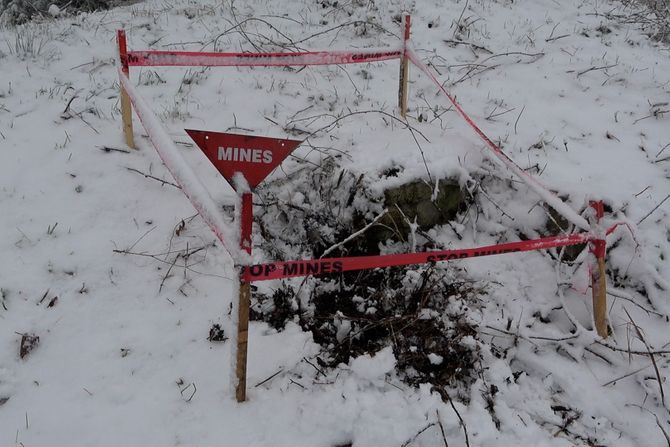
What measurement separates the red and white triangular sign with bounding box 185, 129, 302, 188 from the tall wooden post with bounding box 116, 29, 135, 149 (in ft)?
7.27

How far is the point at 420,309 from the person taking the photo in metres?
3.04

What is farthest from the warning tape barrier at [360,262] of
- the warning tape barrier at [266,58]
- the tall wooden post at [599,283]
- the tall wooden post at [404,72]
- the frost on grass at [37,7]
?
the frost on grass at [37,7]

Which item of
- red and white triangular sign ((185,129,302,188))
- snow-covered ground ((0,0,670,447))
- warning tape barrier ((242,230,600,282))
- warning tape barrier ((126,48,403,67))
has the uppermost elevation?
red and white triangular sign ((185,129,302,188))

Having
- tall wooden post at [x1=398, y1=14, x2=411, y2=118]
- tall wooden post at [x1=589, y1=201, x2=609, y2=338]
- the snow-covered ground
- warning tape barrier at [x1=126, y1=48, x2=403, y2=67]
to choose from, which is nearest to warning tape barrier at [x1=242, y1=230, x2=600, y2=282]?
tall wooden post at [x1=589, y1=201, x2=609, y2=338]

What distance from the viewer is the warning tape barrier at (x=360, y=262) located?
2.24 metres

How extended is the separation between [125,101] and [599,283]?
364cm

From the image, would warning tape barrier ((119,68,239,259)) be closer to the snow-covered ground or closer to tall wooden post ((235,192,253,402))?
tall wooden post ((235,192,253,402))

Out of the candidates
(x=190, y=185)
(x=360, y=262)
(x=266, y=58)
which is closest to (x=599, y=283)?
(x=360, y=262)

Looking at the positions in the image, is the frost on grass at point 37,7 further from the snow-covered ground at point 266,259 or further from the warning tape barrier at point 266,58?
the warning tape barrier at point 266,58

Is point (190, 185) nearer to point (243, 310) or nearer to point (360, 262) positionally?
point (243, 310)

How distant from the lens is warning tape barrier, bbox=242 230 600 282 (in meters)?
2.24

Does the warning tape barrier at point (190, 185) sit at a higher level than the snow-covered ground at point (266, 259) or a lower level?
higher

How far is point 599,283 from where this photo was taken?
298 cm

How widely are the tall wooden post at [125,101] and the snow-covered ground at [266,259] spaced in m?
0.11
